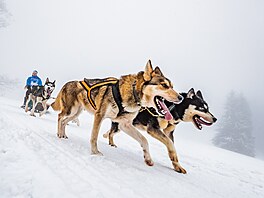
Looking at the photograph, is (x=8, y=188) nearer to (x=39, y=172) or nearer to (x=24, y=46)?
(x=39, y=172)

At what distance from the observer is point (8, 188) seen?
1.77 m

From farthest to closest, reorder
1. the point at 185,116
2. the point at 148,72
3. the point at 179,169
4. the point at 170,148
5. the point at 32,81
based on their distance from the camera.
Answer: the point at 32,81, the point at 185,116, the point at 170,148, the point at 179,169, the point at 148,72

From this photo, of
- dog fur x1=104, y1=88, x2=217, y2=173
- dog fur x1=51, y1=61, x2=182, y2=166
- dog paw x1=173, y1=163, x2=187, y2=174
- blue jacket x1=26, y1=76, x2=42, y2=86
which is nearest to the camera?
dog fur x1=51, y1=61, x2=182, y2=166

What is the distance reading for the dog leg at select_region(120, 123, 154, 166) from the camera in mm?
4004

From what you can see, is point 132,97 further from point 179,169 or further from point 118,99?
point 179,169

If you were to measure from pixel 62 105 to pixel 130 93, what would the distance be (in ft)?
6.98

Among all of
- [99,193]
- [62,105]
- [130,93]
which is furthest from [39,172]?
[62,105]

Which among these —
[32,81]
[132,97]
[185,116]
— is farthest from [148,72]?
[32,81]

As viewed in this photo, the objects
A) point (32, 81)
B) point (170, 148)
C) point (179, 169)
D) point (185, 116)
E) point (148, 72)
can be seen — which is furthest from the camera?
point (32, 81)

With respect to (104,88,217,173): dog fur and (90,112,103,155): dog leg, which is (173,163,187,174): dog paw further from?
(90,112,103,155): dog leg

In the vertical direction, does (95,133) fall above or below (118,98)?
below

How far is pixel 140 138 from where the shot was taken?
420 cm

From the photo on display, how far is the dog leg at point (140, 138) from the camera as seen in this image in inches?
158

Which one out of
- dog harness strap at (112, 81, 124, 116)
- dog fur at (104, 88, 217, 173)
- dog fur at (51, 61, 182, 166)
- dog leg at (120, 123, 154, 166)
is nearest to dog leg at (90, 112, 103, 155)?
dog fur at (51, 61, 182, 166)
